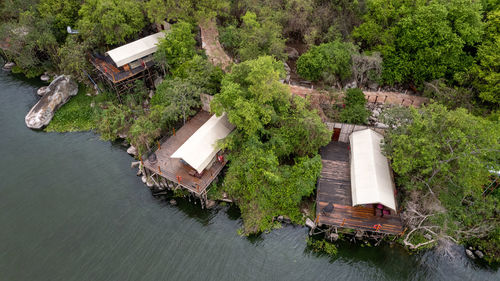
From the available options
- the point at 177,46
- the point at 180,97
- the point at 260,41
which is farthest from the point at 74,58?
the point at 260,41

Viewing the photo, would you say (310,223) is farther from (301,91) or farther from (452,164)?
(301,91)

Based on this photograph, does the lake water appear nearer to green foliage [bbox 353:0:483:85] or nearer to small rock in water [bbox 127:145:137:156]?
small rock in water [bbox 127:145:137:156]

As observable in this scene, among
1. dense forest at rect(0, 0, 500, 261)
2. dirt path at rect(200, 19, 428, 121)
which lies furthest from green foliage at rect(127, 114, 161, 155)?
dirt path at rect(200, 19, 428, 121)

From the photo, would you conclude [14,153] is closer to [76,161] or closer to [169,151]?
[76,161]

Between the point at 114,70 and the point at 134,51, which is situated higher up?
the point at 134,51

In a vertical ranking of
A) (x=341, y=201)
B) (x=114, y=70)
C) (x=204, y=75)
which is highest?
(x=204, y=75)
